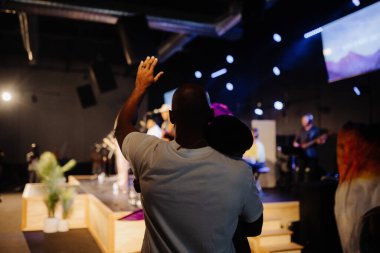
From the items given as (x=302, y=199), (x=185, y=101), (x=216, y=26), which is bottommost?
(x=302, y=199)

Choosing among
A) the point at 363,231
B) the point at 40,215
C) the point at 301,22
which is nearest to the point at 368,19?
the point at 301,22

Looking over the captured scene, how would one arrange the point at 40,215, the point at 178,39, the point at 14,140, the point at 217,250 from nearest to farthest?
the point at 217,250
the point at 40,215
the point at 178,39
the point at 14,140

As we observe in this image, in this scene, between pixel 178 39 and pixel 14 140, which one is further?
pixel 14 140

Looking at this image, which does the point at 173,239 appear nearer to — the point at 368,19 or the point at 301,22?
the point at 368,19

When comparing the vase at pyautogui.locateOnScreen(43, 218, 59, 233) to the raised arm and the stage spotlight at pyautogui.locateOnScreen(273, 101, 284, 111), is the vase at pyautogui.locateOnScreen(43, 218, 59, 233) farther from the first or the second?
the stage spotlight at pyautogui.locateOnScreen(273, 101, 284, 111)

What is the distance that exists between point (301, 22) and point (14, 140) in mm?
9406

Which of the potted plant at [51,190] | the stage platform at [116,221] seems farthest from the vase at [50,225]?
the stage platform at [116,221]

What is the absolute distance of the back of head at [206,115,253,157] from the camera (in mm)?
1120

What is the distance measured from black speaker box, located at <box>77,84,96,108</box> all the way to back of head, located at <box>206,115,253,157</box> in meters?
11.7

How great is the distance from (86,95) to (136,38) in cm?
599

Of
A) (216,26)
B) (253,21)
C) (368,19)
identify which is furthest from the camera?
(216,26)

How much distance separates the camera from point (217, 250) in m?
1.07

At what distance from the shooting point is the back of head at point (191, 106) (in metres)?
1.15

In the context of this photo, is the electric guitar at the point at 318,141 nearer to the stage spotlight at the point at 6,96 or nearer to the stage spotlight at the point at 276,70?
the stage spotlight at the point at 276,70
